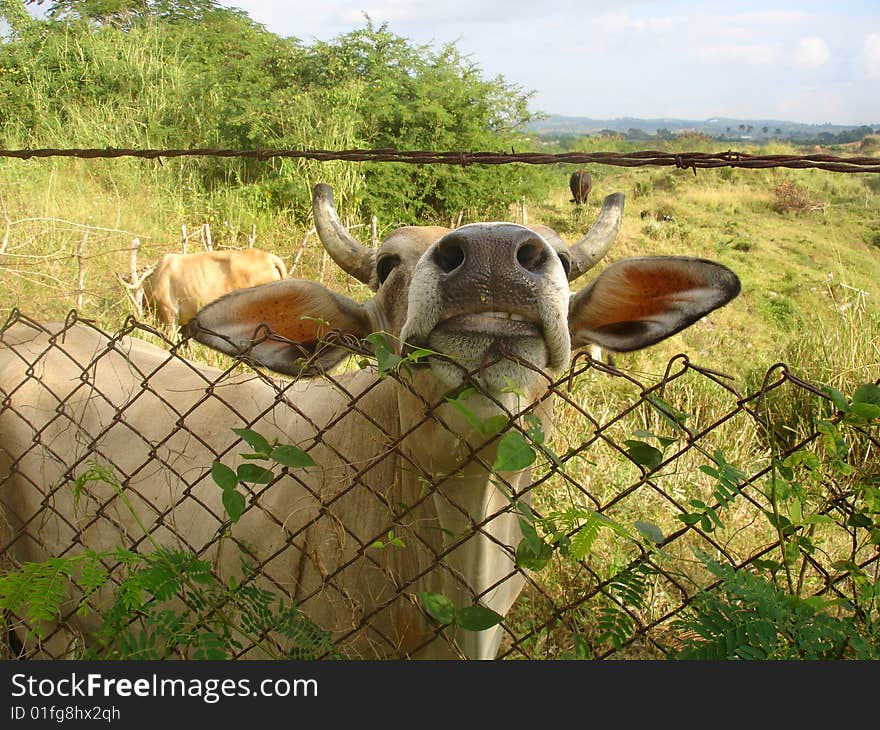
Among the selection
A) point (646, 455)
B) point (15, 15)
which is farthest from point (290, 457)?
point (15, 15)

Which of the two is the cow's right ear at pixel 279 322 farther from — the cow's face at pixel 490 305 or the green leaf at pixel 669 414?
the green leaf at pixel 669 414

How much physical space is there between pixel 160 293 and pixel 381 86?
718cm

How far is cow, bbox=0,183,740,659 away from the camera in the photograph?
1726 mm

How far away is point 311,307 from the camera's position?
2402 mm

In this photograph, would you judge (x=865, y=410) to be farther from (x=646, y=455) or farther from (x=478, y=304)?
(x=478, y=304)

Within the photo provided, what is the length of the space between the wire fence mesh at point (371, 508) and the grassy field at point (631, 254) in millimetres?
65

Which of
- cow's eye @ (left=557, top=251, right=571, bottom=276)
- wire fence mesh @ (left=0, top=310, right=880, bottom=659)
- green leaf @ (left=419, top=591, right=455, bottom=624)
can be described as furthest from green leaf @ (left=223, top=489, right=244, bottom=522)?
cow's eye @ (left=557, top=251, right=571, bottom=276)

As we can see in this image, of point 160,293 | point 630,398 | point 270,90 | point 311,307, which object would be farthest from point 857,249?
point 311,307

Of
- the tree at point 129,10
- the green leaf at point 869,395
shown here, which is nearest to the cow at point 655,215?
the tree at point 129,10

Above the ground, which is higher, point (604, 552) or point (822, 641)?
point (822, 641)

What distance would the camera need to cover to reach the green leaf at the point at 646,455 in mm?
1373

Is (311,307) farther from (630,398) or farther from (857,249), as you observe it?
(857,249)

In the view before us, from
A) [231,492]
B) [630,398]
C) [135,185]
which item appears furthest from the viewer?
[135,185]

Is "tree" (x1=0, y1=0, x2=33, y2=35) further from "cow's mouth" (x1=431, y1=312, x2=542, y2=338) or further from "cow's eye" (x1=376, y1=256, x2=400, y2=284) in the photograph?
"cow's mouth" (x1=431, y1=312, x2=542, y2=338)
